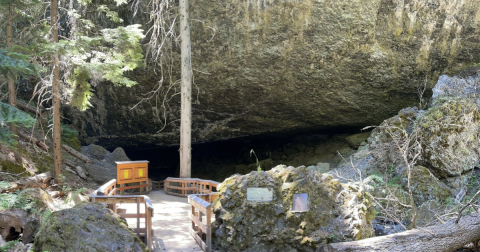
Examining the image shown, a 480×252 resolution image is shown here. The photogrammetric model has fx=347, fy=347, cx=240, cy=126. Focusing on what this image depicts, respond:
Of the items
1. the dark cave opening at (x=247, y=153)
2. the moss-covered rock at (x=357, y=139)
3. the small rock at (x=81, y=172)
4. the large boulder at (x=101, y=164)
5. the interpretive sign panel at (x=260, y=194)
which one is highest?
the interpretive sign panel at (x=260, y=194)

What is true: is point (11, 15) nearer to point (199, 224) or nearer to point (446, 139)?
point (199, 224)

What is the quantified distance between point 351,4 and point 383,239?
25.2 ft

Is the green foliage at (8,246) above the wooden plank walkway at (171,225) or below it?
above

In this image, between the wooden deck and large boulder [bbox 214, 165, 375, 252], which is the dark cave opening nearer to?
the wooden deck

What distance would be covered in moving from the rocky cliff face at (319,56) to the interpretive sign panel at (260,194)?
5.57m

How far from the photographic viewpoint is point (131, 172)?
9961 mm

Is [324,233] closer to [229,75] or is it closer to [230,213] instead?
[230,213]

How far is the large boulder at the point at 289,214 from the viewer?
5.31 meters

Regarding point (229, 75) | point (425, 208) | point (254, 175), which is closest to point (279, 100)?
point (229, 75)

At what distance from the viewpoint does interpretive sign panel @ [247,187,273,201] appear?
5.51 metres

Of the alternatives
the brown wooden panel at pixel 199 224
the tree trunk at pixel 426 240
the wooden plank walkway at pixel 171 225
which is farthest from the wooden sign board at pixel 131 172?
the tree trunk at pixel 426 240

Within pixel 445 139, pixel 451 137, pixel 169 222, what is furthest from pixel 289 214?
pixel 451 137

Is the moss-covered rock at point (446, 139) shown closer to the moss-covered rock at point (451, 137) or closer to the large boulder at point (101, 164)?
the moss-covered rock at point (451, 137)

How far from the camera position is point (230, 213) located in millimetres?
5500
